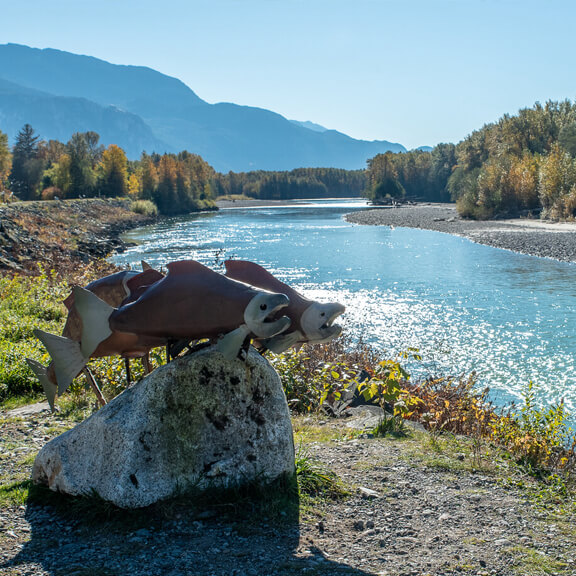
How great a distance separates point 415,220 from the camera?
74.1 metres

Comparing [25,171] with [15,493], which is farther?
[25,171]

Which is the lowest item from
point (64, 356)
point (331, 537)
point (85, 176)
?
point (331, 537)

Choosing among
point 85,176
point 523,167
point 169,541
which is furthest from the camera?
point 85,176

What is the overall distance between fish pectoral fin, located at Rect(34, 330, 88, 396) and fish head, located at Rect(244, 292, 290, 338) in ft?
5.87

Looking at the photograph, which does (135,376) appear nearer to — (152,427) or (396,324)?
(152,427)

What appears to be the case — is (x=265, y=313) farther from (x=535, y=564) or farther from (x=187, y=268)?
(x=535, y=564)

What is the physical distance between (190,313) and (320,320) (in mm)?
1002

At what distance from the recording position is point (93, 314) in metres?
4.64

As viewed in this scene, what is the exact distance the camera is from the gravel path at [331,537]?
13.4ft

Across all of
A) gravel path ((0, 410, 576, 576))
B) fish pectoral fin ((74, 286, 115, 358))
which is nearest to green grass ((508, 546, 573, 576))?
gravel path ((0, 410, 576, 576))

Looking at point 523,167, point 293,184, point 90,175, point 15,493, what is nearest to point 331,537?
point 15,493

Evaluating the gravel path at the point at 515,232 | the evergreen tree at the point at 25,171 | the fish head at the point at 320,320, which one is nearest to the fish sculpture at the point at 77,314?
the fish head at the point at 320,320

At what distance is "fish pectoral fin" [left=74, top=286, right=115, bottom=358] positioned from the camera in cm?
461

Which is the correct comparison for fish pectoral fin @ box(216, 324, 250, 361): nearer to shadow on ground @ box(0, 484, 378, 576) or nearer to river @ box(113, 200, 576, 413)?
shadow on ground @ box(0, 484, 378, 576)
